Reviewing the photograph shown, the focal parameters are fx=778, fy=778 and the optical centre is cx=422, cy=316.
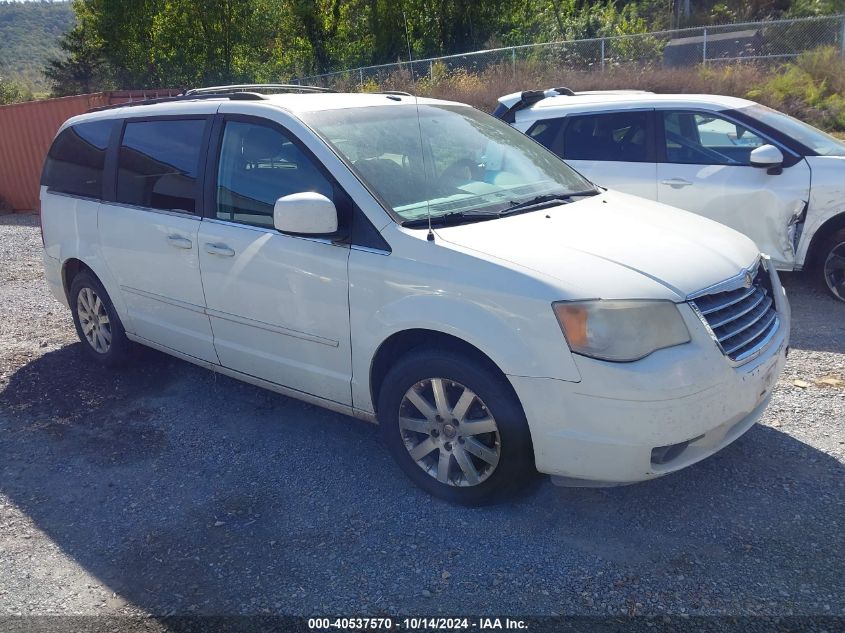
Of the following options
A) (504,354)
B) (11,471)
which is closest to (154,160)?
(11,471)

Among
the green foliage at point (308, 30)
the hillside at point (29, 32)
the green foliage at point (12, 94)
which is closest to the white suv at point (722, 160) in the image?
the green foliage at point (308, 30)

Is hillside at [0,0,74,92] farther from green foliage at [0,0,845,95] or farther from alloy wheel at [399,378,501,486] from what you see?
alloy wheel at [399,378,501,486]

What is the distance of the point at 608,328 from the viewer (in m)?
3.15

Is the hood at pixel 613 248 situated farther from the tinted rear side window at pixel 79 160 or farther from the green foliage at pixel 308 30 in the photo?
the green foliage at pixel 308 30

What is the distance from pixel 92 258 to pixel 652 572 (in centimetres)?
419

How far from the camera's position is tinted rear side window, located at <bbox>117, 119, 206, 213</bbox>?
15.2 feet

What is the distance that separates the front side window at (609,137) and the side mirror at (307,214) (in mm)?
4171

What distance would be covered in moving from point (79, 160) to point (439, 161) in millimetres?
2881

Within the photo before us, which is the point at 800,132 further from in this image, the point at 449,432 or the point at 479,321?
the point at 449,432

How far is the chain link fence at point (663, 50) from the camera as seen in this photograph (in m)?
17.0

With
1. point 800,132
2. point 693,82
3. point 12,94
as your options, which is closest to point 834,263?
Answer: point 800,132

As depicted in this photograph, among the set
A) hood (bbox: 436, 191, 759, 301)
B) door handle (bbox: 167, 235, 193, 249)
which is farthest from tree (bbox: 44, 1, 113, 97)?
hood (bbox: 436, 191, 759, 301)

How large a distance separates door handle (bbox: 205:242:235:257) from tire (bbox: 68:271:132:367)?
141cm

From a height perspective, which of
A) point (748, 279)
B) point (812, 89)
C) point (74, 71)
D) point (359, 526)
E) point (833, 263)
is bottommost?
point (359, 526)
